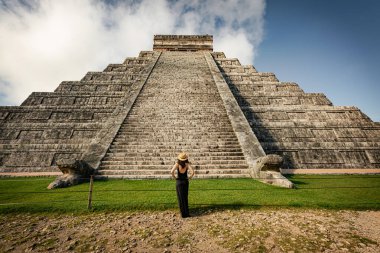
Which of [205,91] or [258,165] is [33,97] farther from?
[258,165]

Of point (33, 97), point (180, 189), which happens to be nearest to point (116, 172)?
point (180, 189)

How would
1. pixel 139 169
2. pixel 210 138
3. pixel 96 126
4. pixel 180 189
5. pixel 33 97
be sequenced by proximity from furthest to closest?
pixel 33 97, pixel 96 126, pixel 210 138, pixel 139 169, pixel 180 189

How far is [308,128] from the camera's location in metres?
11.6

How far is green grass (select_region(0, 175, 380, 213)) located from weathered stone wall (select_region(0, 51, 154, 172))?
8.05 feet

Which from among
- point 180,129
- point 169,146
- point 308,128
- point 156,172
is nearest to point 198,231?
point 156,172

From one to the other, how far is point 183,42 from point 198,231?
25632 millimetres

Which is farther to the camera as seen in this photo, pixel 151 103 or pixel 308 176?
pixel 151 103

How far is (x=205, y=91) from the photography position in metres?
14.2

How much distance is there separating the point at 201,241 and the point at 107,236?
1.67m

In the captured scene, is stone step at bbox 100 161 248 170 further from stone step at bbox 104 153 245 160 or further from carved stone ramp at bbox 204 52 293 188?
carved stone ramp at bbox 204 52 293 188

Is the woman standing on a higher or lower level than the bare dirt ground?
higher

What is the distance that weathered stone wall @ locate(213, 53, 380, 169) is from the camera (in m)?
10.3

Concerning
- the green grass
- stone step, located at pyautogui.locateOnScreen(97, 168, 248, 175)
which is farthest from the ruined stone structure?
the green grass

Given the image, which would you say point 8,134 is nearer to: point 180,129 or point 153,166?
point 153,166
